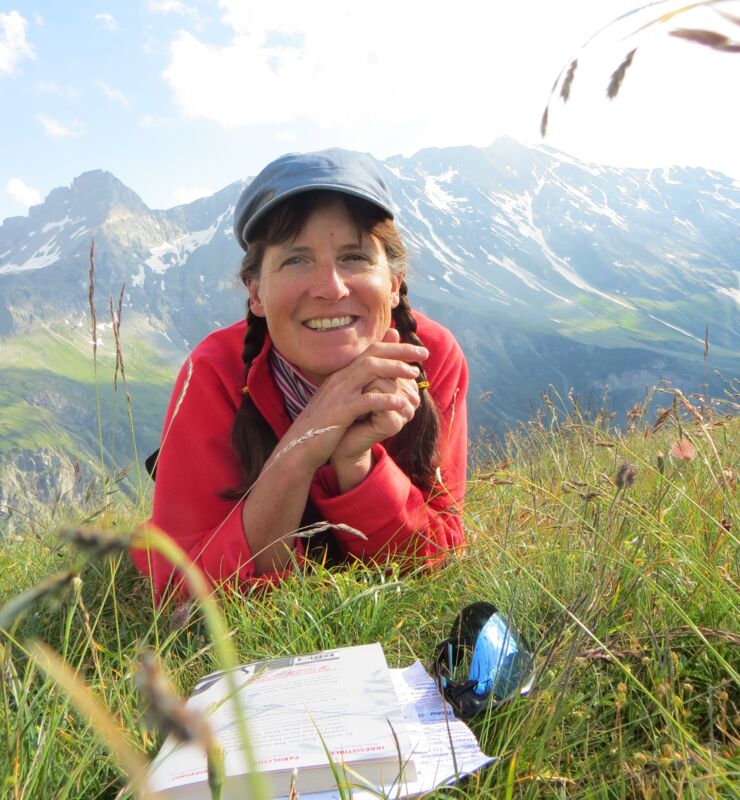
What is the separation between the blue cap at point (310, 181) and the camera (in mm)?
2904

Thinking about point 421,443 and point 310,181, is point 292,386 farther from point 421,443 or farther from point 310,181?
point 310,181

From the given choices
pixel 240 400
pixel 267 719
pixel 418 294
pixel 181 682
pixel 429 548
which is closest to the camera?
pixel 267 719

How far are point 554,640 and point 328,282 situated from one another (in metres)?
2.03

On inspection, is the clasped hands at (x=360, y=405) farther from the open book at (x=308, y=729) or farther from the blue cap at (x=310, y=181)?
the open book at (x=308, y=729)

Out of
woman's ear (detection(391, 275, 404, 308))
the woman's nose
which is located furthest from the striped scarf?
woman's ear (detection(391, 275, 404, 308))

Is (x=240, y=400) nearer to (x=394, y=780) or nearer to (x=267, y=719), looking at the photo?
(x=267, y=719)

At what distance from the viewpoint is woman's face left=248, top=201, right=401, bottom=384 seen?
305 cm

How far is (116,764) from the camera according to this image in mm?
1344

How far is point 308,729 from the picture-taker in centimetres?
147

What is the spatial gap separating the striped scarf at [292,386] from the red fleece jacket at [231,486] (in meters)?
0.05

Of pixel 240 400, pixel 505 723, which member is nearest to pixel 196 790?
pixel 505 723

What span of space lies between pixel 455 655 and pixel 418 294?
18430cm

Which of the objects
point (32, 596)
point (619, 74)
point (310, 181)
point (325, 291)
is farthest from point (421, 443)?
point (32, 596)

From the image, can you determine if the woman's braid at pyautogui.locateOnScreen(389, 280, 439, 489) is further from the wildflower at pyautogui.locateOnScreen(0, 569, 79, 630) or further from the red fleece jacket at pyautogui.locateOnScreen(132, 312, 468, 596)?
the wildflower at pyautogui.locateOnScreen(0, 569, 79, 630)
